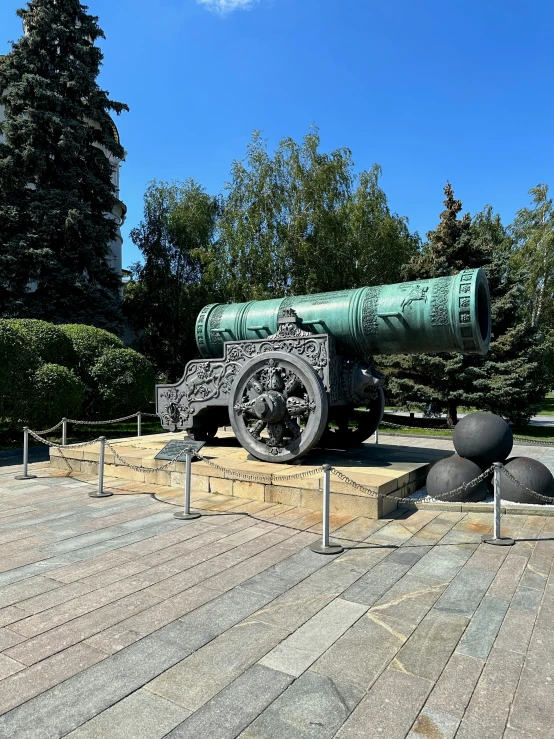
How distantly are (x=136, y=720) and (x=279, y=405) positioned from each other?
4.57 meters

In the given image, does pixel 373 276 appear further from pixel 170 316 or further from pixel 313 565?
pixel 313 565

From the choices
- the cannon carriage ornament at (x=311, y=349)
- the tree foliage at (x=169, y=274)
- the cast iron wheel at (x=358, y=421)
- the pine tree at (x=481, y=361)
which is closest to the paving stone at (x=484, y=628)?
the cannon carriage ornament at (x=311, y=349)

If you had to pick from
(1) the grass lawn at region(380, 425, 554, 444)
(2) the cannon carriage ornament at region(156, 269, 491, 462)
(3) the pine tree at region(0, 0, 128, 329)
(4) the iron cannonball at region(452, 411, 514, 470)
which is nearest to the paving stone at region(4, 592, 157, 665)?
(2) the cannon carriage ornament at region(156, 269, 491, 462)

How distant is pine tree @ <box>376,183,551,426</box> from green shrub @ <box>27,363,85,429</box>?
9.68m

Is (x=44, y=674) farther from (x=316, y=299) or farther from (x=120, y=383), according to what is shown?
(x=120, y=383)

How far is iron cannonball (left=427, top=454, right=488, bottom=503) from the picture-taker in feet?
20.1

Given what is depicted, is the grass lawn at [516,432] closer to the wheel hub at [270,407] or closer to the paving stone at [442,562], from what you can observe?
the wheel hub at [270,407]

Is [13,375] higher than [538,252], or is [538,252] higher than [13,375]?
[538,252]

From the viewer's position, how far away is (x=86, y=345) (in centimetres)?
1400

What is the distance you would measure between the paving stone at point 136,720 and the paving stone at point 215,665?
A: 0.21 ft

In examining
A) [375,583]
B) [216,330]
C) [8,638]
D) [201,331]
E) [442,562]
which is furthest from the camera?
[201,331]

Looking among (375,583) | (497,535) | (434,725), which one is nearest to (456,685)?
(434,725)

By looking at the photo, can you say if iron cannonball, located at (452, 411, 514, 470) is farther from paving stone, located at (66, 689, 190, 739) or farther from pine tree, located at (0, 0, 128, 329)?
pine tree, located at (0, 0, 128, 329)

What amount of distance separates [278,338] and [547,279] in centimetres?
2634
